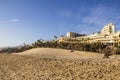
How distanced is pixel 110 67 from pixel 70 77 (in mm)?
2951

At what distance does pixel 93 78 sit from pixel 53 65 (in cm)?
537

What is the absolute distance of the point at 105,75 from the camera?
13867 millimetres

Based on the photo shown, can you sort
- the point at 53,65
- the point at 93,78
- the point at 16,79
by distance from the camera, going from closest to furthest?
the point at 93,78, the point at 16,79, the point at 53,65

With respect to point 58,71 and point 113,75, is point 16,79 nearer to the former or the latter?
point 58,71

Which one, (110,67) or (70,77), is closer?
(70,77)

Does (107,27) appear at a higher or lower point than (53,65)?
higher

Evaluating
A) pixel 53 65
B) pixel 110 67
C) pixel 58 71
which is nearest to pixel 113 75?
pixel 110 67

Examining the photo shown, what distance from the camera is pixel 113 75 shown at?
13711mm

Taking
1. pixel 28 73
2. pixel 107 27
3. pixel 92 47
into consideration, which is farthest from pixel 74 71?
pixel 107 27

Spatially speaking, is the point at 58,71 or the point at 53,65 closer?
the point at 58,71

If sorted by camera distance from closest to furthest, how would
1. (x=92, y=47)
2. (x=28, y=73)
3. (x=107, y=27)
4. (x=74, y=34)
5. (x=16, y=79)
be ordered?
(x=16, y=79) < (x=28, y=73) < (x=92, y=47) < (x=107, y=27) < (x=74, y=34)

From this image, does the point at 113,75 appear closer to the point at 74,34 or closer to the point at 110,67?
the point at 110,67

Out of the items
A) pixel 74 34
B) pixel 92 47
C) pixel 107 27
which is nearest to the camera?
pixel 92 47

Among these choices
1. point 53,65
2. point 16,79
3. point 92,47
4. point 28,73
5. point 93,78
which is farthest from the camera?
point 92,47
